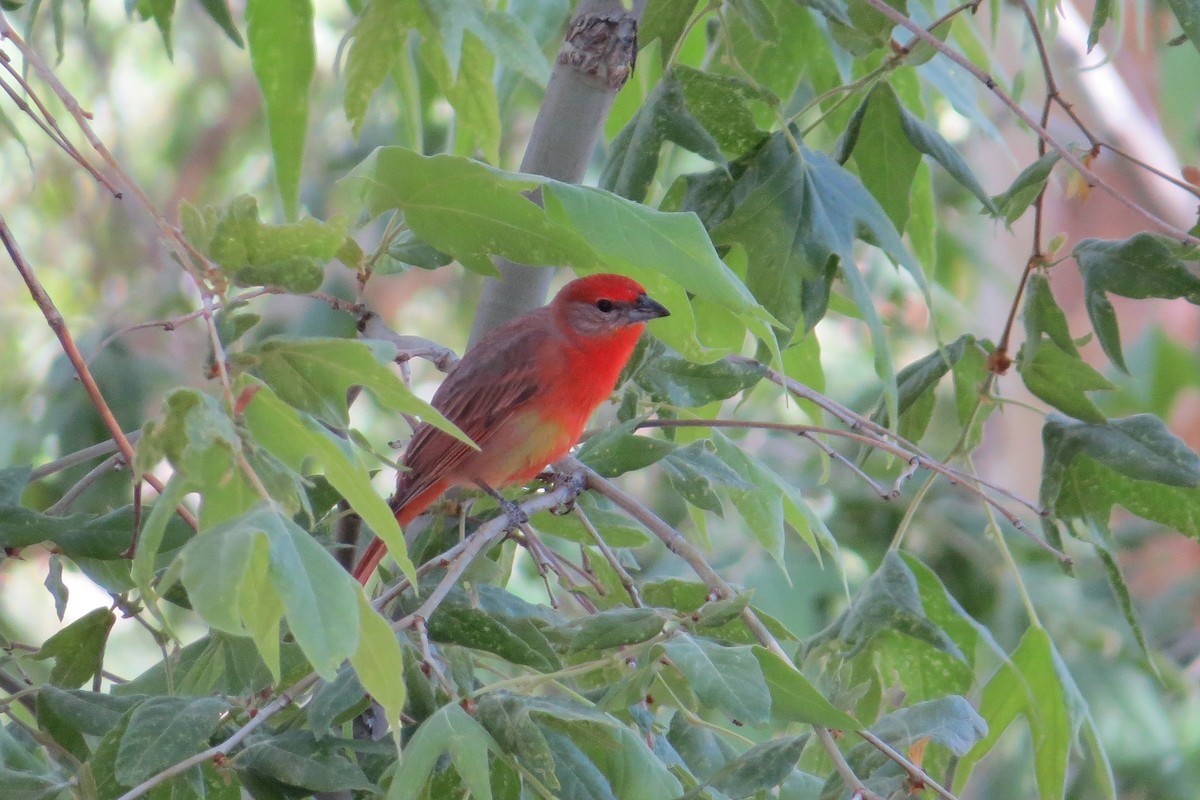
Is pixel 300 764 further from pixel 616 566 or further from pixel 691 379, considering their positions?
pixel 691 379

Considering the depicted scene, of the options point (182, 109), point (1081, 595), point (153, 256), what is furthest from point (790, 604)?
point (182, 109)

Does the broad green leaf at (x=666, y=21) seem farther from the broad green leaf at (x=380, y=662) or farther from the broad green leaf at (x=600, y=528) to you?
the broad green leaf at (x=380, y=662)

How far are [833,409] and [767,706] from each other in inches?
28.5

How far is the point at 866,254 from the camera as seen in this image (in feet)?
21.7

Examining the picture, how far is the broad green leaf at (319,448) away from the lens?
4.34ft

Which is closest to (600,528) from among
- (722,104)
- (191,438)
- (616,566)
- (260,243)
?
(616,566)

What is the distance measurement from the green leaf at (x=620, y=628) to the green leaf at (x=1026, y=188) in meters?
0.96

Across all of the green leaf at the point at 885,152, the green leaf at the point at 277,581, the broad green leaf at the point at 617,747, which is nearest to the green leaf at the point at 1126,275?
the green leaf at the point at 885,152

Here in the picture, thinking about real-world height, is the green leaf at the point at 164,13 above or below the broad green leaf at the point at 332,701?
above

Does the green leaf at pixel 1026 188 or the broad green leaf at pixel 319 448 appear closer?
the broad green leaf at pixel 319 448

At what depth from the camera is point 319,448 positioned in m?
1.33

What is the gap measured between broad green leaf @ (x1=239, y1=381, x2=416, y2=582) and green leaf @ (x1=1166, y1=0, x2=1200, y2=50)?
1.29 meters

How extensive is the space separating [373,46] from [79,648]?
3.55ft

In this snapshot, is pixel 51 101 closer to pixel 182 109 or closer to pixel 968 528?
pixel 968 528
